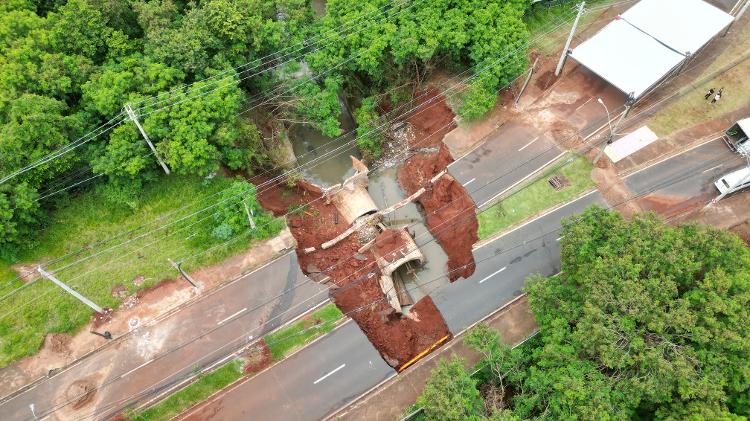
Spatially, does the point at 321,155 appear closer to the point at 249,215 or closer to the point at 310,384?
the point at 249,215

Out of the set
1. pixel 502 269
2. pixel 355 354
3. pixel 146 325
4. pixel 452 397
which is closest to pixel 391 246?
pixel 502 269

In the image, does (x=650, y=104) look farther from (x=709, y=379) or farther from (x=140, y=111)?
(x=140, y=111)

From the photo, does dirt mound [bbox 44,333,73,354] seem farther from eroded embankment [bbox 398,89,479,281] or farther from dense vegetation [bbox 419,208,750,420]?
eroded embankment [bbox 398,89,479,281]

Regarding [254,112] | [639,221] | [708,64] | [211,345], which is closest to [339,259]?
[211,345]

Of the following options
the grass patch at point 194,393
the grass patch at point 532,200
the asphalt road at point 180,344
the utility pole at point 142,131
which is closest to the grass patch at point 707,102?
the grass patch at point 532,200

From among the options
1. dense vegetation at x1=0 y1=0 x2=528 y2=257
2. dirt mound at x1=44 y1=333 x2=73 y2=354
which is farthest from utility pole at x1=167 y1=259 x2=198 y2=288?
dirt mound at x1=44 y1=333 x2=73 y2=354

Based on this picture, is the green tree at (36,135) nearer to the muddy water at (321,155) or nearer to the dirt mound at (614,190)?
the muddy water at (321,155)
